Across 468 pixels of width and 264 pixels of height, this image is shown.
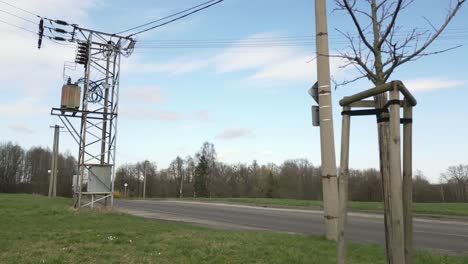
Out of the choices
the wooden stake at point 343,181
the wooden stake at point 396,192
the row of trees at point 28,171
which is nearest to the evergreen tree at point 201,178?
the row of trees at point 28,171

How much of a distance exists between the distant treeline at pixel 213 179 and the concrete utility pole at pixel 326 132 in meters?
61.8

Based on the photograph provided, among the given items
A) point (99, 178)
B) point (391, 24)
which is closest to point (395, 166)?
point (391, 24)

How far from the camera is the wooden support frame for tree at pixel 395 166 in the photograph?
3600 millimetres

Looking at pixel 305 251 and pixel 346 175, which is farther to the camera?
pixel 305 251

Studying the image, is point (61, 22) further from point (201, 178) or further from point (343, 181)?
point (201, 178)

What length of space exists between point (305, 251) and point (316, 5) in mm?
5519

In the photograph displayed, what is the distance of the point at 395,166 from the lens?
11.8ft

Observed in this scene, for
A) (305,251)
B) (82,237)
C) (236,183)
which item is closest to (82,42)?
(82,237)

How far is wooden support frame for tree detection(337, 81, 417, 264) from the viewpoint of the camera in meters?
3.60

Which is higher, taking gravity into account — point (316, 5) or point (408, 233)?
point (316, 5)

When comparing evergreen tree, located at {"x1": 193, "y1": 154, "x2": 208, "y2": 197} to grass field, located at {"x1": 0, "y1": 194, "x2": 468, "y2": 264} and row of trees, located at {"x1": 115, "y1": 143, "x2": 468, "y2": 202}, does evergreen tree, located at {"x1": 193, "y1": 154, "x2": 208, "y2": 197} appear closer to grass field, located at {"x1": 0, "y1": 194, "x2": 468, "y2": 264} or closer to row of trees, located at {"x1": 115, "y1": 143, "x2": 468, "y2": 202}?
row of trees, located at {"x1": 115, "y1": 143, "x2": 468, "y2": 202}

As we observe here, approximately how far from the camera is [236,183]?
9844 cm

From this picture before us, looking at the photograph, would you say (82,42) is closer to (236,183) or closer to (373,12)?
(373,12)

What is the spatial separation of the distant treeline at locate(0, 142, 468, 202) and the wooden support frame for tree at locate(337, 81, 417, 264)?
66.9m
